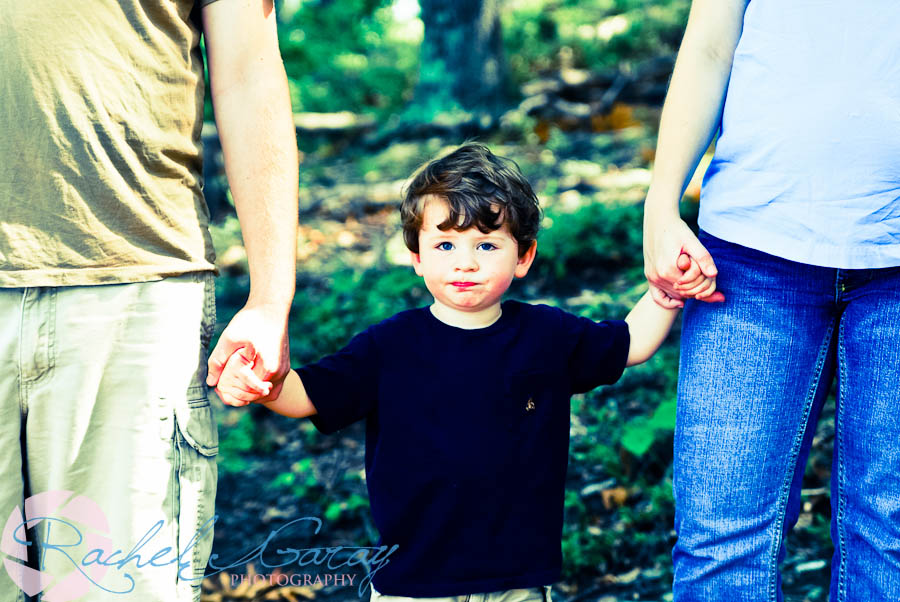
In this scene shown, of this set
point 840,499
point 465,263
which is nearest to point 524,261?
point 465,263

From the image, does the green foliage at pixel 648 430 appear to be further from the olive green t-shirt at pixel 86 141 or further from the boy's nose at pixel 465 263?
the olive green t-shirt at pixel 86 141

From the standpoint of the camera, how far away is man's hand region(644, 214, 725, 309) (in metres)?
1.97

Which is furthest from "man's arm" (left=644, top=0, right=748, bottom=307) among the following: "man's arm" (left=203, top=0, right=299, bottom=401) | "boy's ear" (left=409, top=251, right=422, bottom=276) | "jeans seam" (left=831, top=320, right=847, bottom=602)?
"man's arm" (left=203, top=0, right=299, bottom=401)

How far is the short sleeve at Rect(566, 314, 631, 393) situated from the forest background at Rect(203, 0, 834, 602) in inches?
47.3

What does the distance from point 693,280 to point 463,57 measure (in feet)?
23.6

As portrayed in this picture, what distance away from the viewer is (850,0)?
1815 mm

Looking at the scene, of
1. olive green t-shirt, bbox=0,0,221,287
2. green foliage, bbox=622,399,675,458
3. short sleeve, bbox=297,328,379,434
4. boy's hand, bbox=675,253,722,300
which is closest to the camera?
olive green t-shirt, bbox=0,0,221,287

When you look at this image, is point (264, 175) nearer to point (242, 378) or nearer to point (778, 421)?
point (242, 378)

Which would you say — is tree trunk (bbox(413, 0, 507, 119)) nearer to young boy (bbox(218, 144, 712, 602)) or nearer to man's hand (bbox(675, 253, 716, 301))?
young boy (bbox(218, 144, 712, 602))

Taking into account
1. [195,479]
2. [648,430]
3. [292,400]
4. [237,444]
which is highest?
[292,400]

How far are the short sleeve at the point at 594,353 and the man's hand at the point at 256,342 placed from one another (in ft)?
2.47

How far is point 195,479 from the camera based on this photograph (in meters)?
1.85

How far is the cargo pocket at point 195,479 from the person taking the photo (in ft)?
5.95

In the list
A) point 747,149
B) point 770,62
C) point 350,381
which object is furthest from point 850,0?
point 350,381
